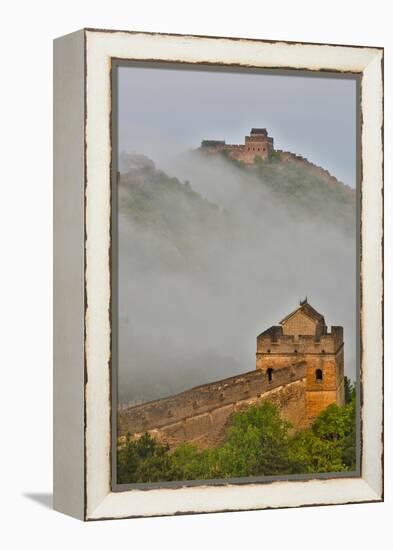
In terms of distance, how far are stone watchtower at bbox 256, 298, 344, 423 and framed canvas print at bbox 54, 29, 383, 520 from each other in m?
0.01

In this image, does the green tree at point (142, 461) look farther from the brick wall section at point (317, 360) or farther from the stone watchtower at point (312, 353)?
the brick wall section at point (317, 360)

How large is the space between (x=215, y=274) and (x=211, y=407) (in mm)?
888

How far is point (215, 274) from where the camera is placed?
13469mm

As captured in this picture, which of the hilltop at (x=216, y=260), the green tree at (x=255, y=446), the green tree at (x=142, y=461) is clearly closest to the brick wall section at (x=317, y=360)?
the hilltop at (x=216, y=260)

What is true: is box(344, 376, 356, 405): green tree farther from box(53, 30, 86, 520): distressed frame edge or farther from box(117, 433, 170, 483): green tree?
box(53, 30, 86, 520): distressed frame edge

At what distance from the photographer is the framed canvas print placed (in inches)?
514

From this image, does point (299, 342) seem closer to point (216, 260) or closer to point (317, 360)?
point (317, 360)

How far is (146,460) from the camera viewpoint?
13219 mm

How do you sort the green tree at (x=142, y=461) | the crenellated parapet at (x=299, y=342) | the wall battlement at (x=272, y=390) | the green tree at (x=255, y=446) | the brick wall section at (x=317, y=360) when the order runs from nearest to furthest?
the green tree at (x=142, y=461) < the wall battlement at (x=272, y=390) < the green tree at (x=255, y=446) < the crenellated parapet at (x=299, y=342) < the brick wall section at (x=317, y=360)

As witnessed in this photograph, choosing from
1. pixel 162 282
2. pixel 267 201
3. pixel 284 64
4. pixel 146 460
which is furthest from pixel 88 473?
pixel 284 64

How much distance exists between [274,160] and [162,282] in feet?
3.97

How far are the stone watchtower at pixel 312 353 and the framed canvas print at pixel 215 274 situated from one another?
0.01 meters

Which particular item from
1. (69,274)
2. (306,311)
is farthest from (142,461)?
(306,311)

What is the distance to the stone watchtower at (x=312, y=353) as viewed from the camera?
13.8 meters
